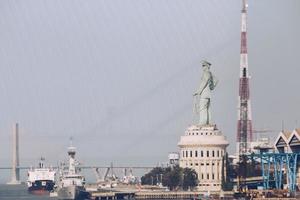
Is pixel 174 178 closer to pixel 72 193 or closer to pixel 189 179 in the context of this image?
pixel 189 179

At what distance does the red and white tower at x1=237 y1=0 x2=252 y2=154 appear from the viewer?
8625 cm

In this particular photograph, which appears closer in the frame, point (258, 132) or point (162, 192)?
point (162, 192)

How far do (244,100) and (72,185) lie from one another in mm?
21536

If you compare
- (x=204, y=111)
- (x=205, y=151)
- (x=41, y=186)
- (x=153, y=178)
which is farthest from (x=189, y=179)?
(x=41, y=186)

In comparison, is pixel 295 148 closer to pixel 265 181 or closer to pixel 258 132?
pixel 265 181

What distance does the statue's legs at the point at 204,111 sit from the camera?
102 metres

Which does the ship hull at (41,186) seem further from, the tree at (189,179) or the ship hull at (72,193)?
the tree at (189,179)

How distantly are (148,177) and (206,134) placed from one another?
14.5 meters

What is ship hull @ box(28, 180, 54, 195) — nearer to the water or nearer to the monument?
the water

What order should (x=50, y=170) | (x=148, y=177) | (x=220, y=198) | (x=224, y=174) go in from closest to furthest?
(x=220, y=198) → (x=224, y=174) → (x=148, y=177) → (x=50, y=170)

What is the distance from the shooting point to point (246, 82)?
88.1 meters

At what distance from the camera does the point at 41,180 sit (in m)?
127

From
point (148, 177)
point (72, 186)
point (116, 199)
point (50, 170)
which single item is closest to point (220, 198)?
point (116, 199)

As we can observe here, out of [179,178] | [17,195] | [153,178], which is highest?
[153,178]
